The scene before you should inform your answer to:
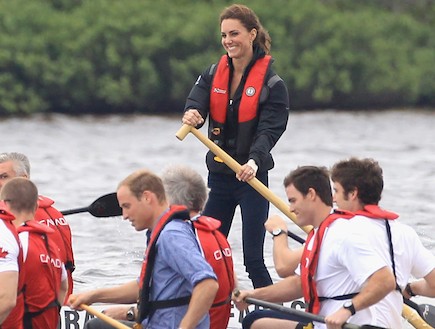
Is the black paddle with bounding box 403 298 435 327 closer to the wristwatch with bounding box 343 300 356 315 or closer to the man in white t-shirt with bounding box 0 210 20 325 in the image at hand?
the wristwatch with bounding box 343 300 356 315

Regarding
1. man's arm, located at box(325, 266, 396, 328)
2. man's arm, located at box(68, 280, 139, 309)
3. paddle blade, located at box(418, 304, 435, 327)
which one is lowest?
paddle blade, located at box(418, 304, 435, 327)

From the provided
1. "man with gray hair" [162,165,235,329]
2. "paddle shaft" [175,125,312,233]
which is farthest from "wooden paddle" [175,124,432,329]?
"man with gray hair" [162,165,235,329]

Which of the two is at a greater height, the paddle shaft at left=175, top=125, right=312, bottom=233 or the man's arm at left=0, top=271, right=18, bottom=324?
the paddle shaft at left=175, top=125, right=312, bottom=233

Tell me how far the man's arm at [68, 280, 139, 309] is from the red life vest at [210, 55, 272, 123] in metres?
1.35

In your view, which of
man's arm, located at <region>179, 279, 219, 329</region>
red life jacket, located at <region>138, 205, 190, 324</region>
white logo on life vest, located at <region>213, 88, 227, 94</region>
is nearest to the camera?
man's arm, located at <region>179, 279, 219, 329</region>

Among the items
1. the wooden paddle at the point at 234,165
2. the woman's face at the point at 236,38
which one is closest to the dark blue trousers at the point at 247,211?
the wooden paddle at the point at 234,165

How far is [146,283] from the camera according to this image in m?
4.40

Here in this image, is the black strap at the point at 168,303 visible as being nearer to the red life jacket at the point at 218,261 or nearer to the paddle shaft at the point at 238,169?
the red life jacket at the point at 218,261

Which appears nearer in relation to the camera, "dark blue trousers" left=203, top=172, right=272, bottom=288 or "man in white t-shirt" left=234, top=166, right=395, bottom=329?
"man in white t-shirt" left=234, top=166, right=395, bottom=329

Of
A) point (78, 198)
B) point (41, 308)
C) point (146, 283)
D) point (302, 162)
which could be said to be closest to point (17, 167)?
point (41, 308)

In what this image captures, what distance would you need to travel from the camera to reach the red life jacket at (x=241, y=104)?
5680mm

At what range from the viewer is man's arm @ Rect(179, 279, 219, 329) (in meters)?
4.20

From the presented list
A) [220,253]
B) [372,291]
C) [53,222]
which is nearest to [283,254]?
[220,253]

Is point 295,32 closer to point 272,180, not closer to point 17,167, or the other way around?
point 272,180
